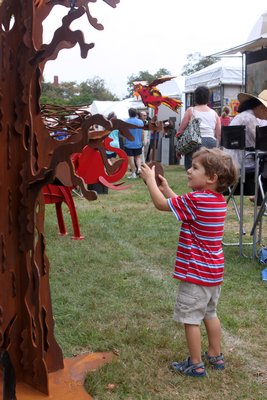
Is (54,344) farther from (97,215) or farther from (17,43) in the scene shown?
(97,215)

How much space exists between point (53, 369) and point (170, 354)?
2.28 feet

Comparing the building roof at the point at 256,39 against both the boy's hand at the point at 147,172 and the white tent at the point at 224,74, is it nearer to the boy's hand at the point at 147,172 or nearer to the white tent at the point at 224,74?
the white tent at the point at 224,74

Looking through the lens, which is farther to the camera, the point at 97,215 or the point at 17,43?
the point at 97,215

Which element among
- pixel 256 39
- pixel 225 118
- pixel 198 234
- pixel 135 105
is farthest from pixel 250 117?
pixel 135 105

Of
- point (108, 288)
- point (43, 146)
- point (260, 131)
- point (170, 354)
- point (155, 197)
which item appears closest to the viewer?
point (43, 146)

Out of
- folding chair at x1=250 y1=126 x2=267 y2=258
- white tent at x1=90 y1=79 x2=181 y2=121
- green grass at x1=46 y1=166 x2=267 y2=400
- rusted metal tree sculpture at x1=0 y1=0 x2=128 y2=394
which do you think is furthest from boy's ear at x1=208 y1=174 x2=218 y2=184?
white tent at x1=90 y1=79 x2=181 y2=121

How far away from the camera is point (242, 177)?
5.27 m

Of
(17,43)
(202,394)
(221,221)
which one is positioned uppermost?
(17,43)

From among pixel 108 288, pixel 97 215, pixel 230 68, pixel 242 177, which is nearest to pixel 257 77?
pixel 230 68

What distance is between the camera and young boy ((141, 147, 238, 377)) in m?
2.72

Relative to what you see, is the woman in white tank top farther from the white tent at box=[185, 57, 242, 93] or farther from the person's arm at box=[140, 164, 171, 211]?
the white tent at box=[185, 57, 242, 93]

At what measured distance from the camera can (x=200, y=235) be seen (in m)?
2.75

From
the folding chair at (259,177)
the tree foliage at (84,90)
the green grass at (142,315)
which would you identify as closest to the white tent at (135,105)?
the green grass at (142,315)

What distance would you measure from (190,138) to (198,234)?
3499mm
